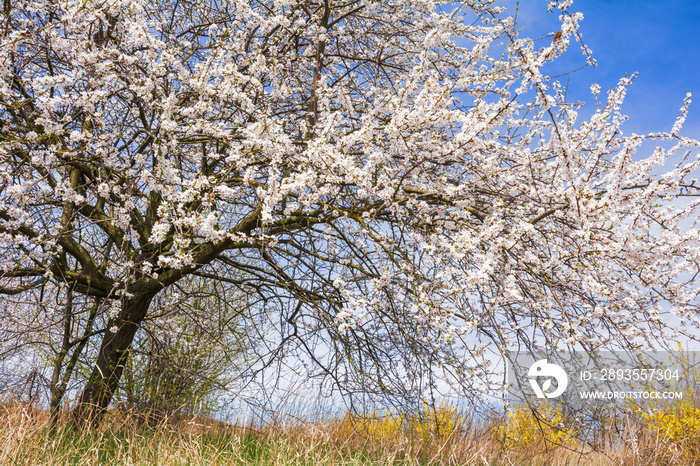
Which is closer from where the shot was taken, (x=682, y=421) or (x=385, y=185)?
(x=385, y=185)

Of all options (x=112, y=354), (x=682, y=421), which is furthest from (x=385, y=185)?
A: (x=682, y=421)

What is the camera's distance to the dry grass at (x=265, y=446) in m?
3.82

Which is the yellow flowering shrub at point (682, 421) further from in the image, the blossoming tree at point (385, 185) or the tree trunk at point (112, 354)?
the tree trunk at point (112, 354)

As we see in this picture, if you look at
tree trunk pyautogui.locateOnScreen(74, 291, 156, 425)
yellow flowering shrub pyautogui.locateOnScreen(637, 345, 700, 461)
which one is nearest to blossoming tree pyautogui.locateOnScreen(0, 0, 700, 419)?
tree trunk pyautogui.locateOnScreen(74, 291, 156, 425)

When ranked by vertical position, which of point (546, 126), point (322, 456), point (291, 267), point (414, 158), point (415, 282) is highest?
point (546, 126)

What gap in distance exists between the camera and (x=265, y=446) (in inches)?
184

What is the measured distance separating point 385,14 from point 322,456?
4.64m

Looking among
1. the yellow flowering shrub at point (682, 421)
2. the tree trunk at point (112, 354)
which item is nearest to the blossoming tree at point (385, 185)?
the tree trunk at point (112, 354)

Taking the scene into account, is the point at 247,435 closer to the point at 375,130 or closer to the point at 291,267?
the point at 291,267

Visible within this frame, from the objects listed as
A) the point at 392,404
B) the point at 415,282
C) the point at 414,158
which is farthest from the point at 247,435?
the point at 414,158

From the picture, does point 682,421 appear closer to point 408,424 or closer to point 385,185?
point 408,424

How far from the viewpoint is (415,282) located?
3.79 metres

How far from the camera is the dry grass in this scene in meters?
3.82
